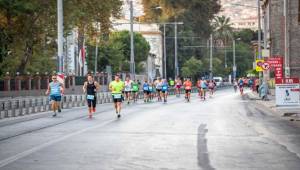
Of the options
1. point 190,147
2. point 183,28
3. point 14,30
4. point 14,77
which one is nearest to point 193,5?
point 183,28

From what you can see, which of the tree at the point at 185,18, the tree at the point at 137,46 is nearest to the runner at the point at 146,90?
the tree at the point at 185,18

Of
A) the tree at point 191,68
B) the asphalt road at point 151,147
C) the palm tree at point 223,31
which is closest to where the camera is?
the asphalt road at point 151,147

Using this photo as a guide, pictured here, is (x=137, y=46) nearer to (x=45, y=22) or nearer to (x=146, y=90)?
(x=45, y=22)

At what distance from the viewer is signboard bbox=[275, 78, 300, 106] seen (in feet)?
100

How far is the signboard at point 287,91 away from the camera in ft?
100

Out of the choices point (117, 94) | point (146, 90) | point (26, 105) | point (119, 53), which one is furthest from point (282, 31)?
point (117, 94)

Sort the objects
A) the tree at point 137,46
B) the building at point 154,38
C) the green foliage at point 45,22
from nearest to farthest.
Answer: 1. the green foliage at point 45,22
2. the tree at point 137,46
3. the building at point 154,38

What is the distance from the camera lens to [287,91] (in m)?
30.8

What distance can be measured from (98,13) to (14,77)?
14.1 m

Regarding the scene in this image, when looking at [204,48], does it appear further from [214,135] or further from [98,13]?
[214,135]

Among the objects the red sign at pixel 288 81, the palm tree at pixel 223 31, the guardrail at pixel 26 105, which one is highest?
the palm tree at pixel 223 31

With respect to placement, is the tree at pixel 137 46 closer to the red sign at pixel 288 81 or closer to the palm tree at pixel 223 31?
the palm tree at pixel 223 31

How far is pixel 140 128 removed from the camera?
2045cm

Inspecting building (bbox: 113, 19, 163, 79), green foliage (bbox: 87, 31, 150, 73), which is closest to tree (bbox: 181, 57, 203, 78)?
green foliage (bbox: 87, 31, 150, 73)
